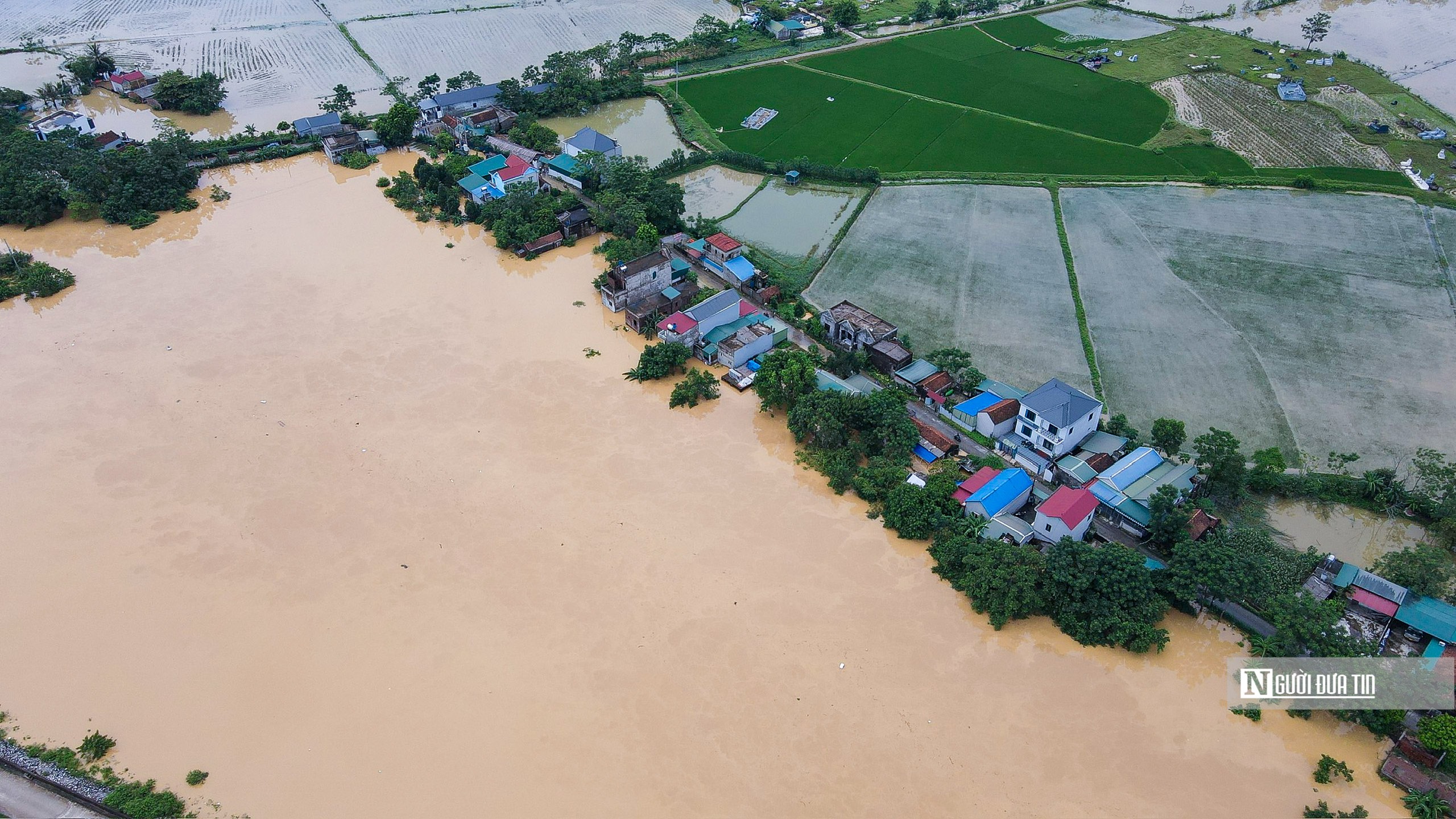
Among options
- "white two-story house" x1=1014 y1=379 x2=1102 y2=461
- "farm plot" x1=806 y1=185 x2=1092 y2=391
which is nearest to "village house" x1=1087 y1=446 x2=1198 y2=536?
"white two-story house" x1=1014 y1=379 x2=1102 y2=461

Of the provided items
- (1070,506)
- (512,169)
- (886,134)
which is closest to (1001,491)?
(1070,506)

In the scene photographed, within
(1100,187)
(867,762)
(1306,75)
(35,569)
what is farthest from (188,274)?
(1306,75)

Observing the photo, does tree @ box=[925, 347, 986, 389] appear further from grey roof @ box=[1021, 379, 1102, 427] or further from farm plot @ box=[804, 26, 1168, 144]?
farm plot @ box=[804, 26, 1168, 144]

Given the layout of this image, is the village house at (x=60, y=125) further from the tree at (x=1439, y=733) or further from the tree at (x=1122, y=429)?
the tree at (x=1439, y=733)

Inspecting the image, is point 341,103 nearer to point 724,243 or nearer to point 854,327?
point 724,243

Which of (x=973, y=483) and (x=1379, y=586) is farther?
(x=973, y=483)

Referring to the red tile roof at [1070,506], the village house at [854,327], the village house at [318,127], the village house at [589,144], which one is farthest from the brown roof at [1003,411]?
the village house at [318,127]
